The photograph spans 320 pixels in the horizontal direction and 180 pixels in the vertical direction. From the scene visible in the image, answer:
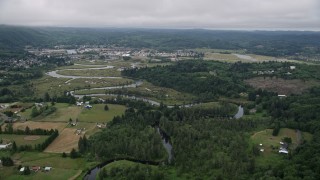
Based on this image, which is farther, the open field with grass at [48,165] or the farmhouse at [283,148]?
the farmhouse at [283,148]

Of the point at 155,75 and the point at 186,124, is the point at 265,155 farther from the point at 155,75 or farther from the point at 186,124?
the point at 155,75

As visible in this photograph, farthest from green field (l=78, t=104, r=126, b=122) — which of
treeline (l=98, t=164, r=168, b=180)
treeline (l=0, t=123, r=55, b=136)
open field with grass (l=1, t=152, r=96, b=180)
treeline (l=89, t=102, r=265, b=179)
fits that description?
treeline (l=98, t=164, r=168, b=180)

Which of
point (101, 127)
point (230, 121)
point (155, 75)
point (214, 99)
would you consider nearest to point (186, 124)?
point (230, 121)

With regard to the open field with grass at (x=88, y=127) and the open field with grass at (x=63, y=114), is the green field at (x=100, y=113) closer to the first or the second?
the open field with grass at (x=63, y=114)

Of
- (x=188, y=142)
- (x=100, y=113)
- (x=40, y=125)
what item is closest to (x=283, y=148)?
(x=188, y=142)

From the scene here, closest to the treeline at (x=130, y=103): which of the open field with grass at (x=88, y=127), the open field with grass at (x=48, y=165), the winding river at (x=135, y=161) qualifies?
the open field with grass at (x=88, y=127)

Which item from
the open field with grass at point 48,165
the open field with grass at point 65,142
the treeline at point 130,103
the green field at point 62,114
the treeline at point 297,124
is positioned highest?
the treeline at point 297,124

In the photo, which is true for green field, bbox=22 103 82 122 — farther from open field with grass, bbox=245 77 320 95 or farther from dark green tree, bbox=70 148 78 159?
open field with grass, bbox=245 77 320 95
